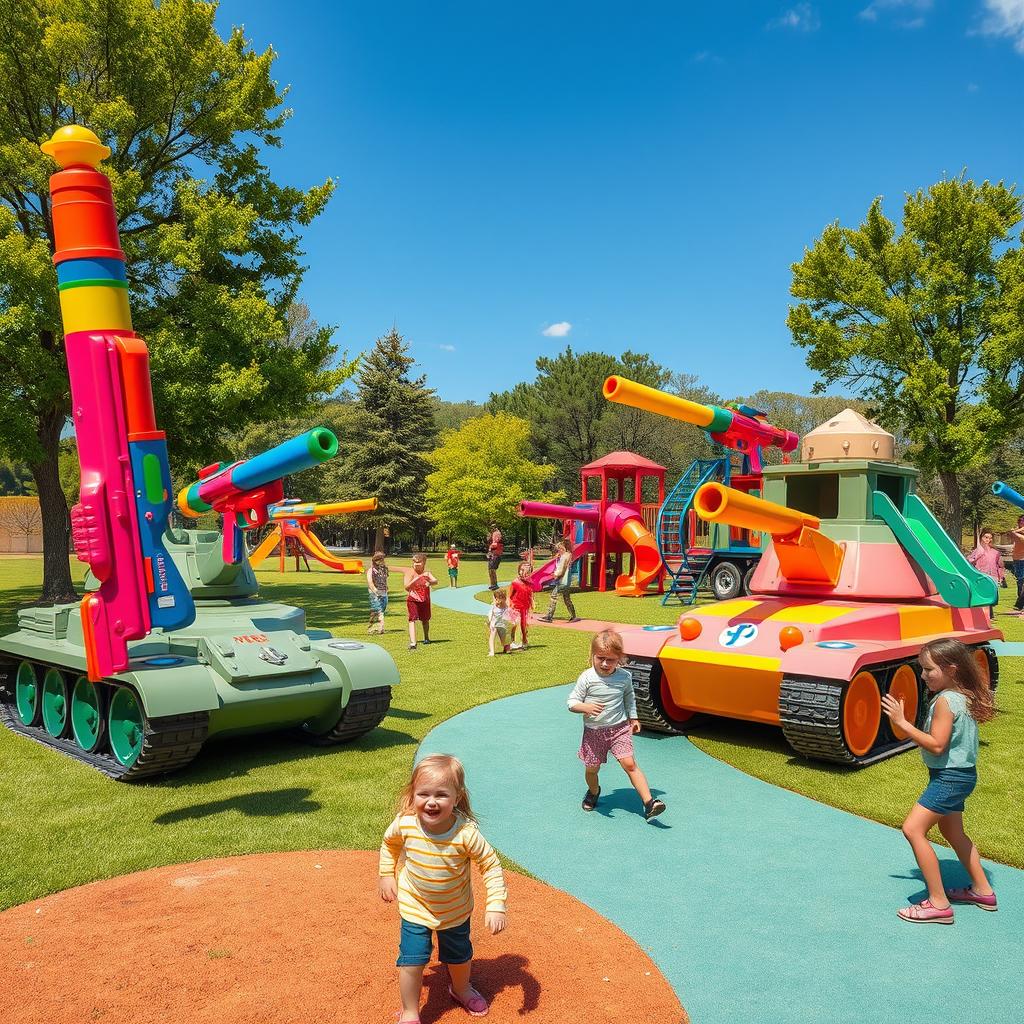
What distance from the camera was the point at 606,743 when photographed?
241 inches

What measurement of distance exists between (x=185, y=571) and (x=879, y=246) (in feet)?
88.6

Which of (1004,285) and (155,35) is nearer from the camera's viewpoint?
(155,35)

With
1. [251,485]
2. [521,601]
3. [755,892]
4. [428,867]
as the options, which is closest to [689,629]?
[755,892]

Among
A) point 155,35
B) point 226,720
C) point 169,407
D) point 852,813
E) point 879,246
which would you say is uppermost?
point 155,35

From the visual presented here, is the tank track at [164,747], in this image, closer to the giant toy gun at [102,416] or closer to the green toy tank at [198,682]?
the green toy tank at [198,682]

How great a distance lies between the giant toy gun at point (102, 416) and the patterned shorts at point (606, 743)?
3.28m

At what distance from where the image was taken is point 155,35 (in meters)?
17.6

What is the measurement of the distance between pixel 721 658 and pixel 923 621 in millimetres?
2318

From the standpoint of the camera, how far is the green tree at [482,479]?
144 feet

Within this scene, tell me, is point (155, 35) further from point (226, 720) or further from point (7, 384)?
point (226, 720)

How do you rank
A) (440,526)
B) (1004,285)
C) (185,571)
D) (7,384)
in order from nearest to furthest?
1. (185,571)
2. (7,384)
3. (1004,285)
4. (440,526)

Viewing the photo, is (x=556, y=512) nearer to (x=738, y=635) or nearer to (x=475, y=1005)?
(x=738, y=635)

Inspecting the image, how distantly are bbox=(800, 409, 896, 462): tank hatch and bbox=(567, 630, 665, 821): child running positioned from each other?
4.27 meters

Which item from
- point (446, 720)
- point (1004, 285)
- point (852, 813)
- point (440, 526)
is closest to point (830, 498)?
point (852, 813)
